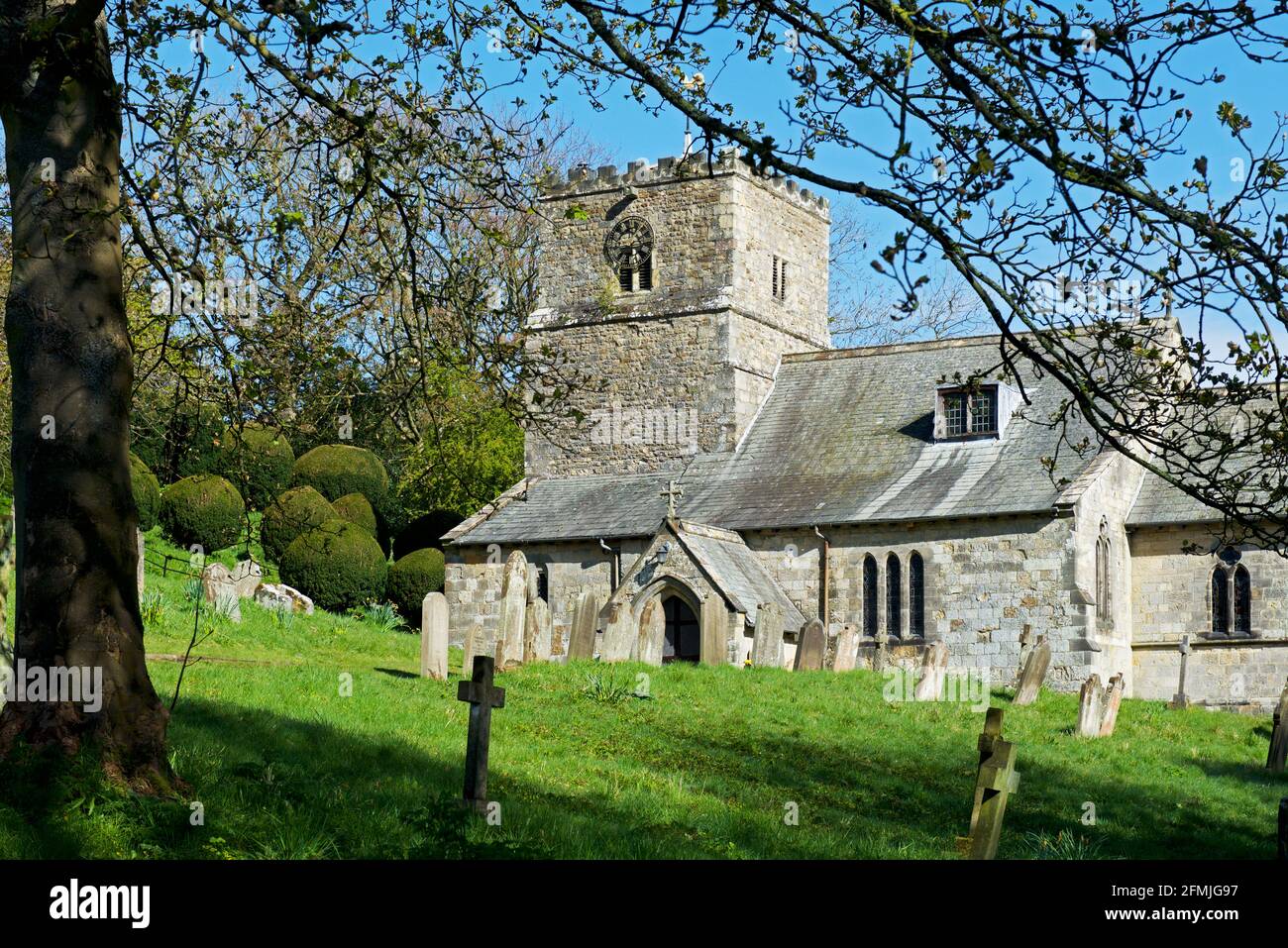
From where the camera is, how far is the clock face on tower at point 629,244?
39375 millimetres

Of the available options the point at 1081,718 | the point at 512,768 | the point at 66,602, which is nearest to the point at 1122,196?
the point at 66,602

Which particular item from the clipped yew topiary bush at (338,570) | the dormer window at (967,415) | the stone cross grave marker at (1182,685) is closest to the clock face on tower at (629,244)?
the dormer window at (967,415)

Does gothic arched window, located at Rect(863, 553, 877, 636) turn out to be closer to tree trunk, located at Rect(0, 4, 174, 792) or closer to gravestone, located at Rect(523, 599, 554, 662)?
gravestone, located at Rect(523, 599, 554, 662)

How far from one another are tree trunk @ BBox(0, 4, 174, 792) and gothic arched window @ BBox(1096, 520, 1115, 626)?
998 inches

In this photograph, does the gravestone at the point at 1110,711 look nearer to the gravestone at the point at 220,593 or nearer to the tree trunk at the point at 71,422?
the gravestone at the point at 220,593

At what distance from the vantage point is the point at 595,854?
1014cm

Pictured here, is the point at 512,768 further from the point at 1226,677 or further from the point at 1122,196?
the point at 1226,677

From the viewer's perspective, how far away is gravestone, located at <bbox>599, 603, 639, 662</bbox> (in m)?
24.9

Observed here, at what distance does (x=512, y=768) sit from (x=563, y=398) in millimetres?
3535

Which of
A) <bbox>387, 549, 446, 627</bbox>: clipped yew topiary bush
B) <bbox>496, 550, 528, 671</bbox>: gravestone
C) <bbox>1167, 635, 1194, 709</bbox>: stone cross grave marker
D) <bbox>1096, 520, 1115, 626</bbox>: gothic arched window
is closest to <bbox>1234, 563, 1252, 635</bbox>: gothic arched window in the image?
<bbox>1167, 635, 1194, 709</bbox>: stone cross grave marker

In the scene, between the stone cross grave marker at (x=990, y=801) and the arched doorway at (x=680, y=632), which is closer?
the stone cross grave marker at (x=990, y=801)

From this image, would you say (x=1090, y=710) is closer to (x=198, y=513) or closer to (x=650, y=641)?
(x=650, y=641)

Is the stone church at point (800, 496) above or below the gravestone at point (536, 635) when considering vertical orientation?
above

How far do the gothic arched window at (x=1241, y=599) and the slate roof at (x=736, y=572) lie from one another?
8415mm
